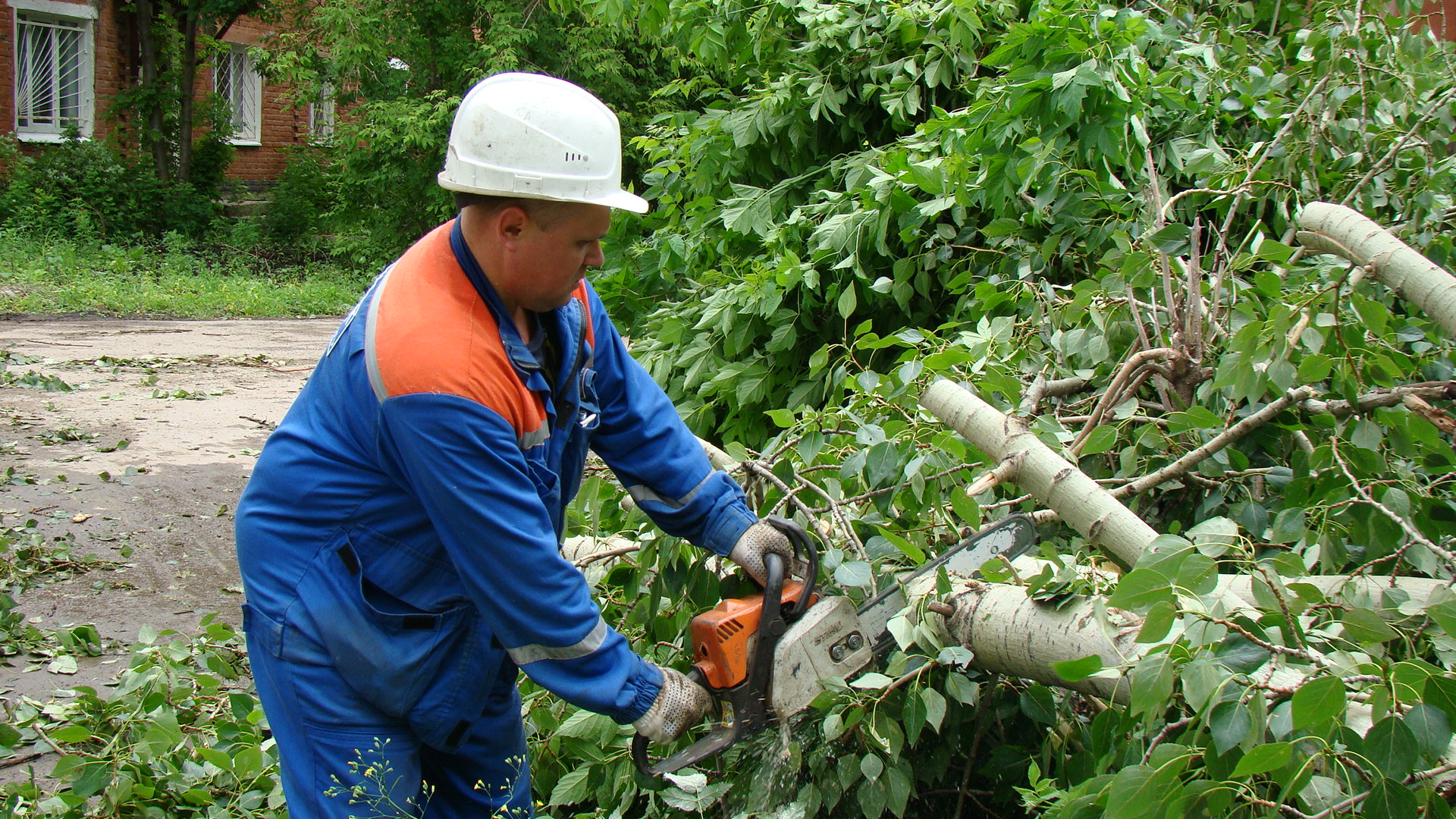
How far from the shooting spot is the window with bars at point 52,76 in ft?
52.1

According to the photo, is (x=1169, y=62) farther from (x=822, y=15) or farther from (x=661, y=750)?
(x=661, y=750)

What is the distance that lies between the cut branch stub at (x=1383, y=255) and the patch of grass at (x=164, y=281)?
1151cm

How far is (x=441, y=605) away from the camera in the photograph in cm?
200

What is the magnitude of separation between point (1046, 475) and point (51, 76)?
18869 millimetres

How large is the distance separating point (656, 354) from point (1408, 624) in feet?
10.1

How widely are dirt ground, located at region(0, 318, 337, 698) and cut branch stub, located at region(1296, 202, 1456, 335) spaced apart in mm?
3911

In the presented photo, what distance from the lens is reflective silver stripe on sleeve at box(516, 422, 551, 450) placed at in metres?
1.94

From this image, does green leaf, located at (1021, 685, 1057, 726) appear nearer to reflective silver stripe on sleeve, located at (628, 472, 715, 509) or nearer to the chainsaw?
the chainsaw

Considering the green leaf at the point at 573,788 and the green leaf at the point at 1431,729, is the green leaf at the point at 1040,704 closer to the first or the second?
the green leaf at the point at 1431,729

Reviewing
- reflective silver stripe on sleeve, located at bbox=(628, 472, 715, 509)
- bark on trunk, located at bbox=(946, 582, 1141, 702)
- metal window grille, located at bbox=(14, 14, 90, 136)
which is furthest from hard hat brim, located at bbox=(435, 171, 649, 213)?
metal window grille, located at bbox=(14, 14, 90, 136)

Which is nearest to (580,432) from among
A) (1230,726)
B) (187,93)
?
(1230,726)

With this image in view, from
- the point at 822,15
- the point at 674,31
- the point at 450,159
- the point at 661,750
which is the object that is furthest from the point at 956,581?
the point at 674,31

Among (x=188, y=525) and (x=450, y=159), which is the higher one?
(x=450, y=159)

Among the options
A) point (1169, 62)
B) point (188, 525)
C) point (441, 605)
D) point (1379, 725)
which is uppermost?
point (1169, 62)
